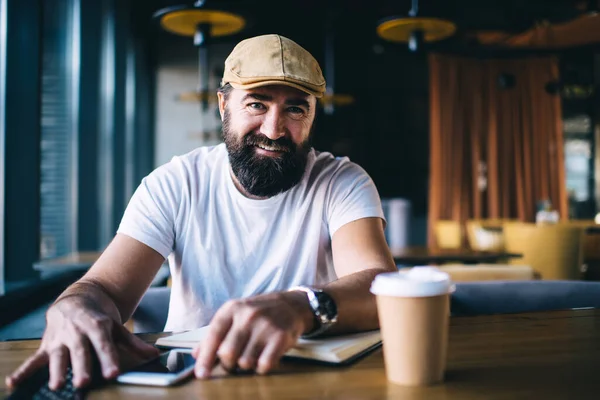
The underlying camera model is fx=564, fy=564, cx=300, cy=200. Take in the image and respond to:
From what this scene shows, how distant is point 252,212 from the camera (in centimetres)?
Answer: 154

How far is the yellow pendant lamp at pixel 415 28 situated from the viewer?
3.14 m

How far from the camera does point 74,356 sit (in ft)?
2.71

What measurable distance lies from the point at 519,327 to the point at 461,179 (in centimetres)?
701

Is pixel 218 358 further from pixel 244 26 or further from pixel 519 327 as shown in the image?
pixel 244 26

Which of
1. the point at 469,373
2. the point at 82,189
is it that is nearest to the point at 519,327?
the point at 469,373

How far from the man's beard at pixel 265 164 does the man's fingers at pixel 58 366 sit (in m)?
0.76

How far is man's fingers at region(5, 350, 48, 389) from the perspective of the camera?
0.80m

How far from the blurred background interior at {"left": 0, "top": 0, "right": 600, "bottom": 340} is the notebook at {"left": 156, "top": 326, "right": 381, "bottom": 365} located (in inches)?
56.4

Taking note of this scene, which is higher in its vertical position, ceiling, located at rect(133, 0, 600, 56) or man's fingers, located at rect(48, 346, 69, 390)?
ceiling, located at rect(133, 0, 600, 56)

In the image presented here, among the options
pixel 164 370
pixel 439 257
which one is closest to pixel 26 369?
pixel 164 370

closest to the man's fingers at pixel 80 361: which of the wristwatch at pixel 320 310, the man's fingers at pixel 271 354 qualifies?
the man's fingers at pixel 271 354

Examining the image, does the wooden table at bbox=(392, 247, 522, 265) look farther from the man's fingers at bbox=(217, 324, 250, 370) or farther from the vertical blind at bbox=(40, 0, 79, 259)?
the man's fingers at bbox=(217, 324, 250, 370)

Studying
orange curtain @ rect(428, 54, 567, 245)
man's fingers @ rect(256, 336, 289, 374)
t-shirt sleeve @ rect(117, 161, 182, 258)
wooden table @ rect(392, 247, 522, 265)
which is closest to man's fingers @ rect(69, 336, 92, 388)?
man's fingers @ rect(256, 336, 289, 374)

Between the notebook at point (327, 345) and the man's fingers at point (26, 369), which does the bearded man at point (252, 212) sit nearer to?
the notebook at point (327, 345)
